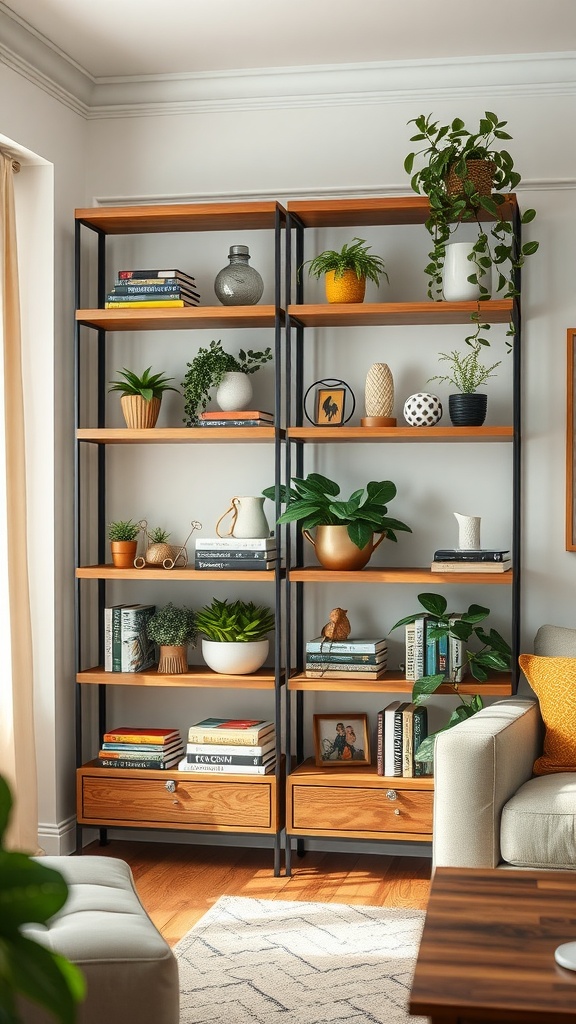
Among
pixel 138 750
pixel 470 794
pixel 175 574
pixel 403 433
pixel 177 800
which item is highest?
pixel 403 433

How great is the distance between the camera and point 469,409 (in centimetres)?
357

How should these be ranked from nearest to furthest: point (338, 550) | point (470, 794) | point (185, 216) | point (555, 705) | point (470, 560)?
point (470, 794), point (555, 705), point (470, 560), point (338, 550), point (185, 216)

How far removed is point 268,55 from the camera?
12.4 ft

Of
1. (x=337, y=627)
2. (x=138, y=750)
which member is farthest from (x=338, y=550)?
(x=138, y=750)

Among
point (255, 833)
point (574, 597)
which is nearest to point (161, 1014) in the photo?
point (255, 833)

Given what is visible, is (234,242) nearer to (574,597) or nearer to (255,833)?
(574,597)

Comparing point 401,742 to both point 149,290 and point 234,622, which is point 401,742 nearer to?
point 234,622

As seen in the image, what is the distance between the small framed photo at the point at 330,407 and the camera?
378 centimetres

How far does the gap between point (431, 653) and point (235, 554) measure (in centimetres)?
75

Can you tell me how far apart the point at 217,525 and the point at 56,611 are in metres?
0.65

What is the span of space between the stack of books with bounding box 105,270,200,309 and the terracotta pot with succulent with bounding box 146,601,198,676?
3.62 ft

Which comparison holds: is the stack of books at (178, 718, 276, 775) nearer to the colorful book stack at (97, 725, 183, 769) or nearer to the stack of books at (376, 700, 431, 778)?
the colorful book stack at (97, 725, 183, 769)

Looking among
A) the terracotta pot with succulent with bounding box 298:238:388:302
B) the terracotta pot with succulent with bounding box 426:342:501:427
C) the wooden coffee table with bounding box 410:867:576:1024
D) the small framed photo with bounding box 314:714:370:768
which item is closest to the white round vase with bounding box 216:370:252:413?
the terracotta pot with succulent with bounding box 298:238:388:302

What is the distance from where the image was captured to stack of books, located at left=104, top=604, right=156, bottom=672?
382 centimetres
